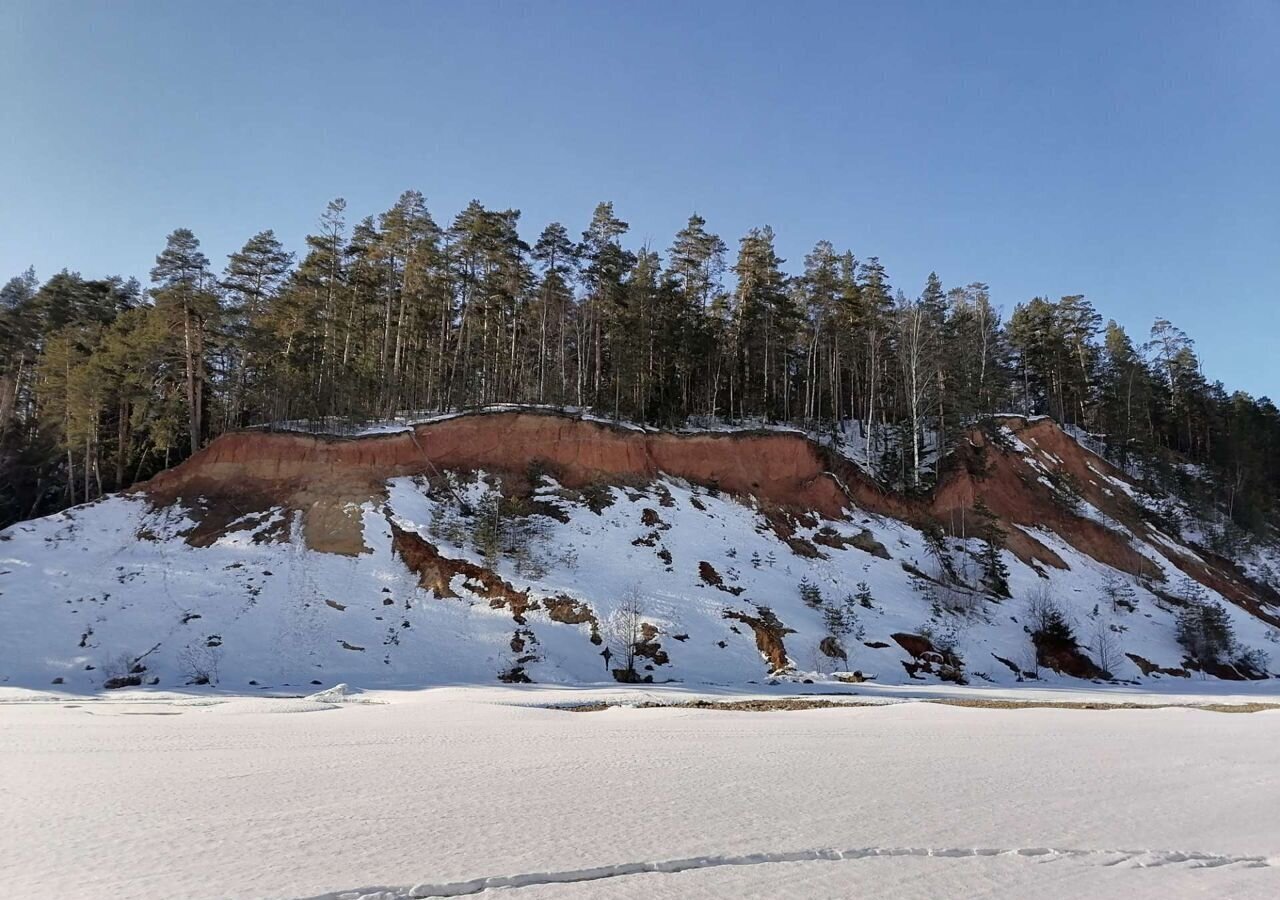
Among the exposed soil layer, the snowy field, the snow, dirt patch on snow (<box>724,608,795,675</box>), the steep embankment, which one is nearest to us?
the snowy field

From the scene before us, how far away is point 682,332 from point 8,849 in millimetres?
40675

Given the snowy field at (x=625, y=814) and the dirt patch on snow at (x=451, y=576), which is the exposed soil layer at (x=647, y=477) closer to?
the dirt patch on snow at (x=451, y=576)

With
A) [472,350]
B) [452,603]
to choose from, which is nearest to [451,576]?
[452,603]

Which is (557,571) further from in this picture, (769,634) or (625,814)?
(625,814)

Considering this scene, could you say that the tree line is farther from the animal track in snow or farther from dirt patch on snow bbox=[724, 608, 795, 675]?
the animal track in snow

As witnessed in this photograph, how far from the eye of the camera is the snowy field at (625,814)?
3.23 m

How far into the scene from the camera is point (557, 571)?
28234 millimetres

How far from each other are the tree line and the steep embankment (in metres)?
4.44

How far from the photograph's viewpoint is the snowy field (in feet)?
10.6

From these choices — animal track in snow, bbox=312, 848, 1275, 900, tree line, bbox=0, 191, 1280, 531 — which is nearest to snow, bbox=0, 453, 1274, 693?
tree line, bbox=0, 191, 1280, 531

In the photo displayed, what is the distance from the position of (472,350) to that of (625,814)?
45.3 m

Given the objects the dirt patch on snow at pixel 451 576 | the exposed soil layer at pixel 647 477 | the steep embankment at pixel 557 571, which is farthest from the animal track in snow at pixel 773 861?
the exposed soil layer at pixel 647 477

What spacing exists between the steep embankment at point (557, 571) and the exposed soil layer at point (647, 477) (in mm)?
128

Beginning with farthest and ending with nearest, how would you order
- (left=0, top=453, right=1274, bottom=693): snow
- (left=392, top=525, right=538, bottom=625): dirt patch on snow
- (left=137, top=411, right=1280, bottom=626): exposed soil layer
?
(left=137, top=411, right=1280, bottom=626): exposed soil layer < (left=392, top=525, right=538, bottom=625): dirt patch on snow < (left=0, top=453, right=1274, bottom=693): snow
